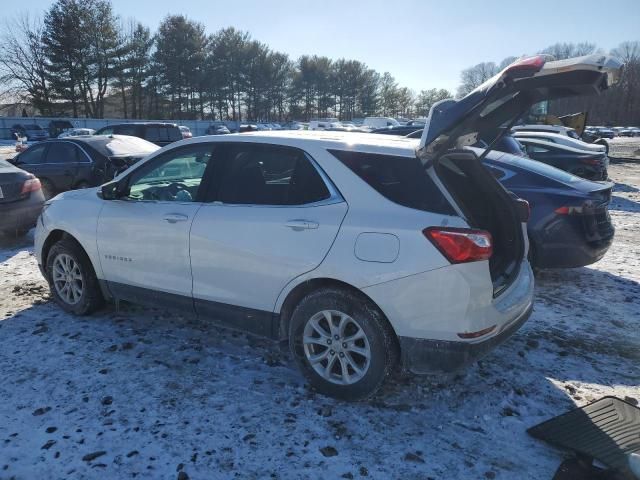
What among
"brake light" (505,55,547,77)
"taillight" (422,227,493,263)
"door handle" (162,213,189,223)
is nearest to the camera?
"brake light" (505,55,547,77)

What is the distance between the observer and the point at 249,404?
3.20 m

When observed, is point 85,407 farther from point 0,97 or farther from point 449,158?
point 0,97

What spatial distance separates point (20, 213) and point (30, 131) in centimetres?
4055

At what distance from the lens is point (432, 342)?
2873mm

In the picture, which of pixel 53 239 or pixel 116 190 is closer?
pixel 116 190

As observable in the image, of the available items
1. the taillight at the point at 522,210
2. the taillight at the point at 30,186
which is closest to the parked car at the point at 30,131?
the taillight at the point at 30,186

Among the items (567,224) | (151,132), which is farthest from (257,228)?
(151,132)

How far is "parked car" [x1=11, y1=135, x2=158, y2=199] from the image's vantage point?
31.4ft

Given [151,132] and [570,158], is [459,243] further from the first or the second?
[151,132]

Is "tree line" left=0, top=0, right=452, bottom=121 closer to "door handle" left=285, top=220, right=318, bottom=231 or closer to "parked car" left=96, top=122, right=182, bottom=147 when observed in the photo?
"parked car" left=96, top=122, right=182, bottom=147

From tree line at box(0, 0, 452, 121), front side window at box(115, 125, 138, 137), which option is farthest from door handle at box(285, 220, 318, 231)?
tree line at box(0, 0, 452, 121)

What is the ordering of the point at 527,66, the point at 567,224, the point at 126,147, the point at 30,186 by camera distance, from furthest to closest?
the point at 126,147
the point at 30,186
the point at 567,224
the point at 527,66

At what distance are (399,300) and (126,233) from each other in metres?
2.44

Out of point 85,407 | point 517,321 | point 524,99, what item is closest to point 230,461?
point 85,407
